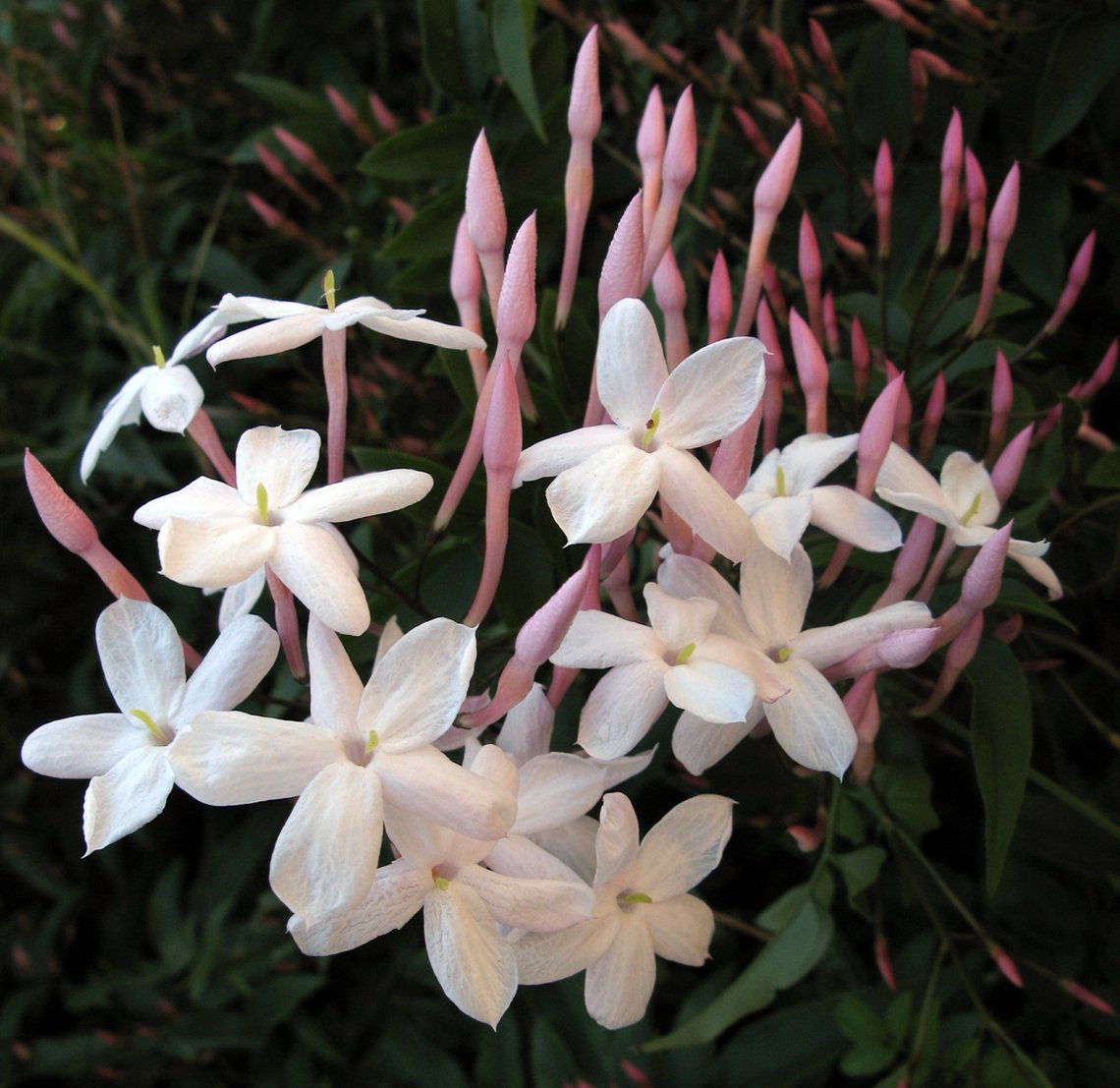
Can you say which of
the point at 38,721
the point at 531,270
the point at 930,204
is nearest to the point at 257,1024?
the point at 38,721

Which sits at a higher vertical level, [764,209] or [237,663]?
[764,209]

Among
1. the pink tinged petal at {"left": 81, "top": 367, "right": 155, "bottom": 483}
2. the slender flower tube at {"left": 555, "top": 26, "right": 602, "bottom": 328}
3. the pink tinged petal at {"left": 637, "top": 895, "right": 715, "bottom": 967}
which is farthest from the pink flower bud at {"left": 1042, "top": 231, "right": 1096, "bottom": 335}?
the pink tinged petal at {"left": 81, "top": 367, "right": 155, "bottom": 483}

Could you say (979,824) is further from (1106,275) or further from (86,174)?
(86,174)

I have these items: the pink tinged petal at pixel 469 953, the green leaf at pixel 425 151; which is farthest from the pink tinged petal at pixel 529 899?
the green leaf at pixel 425 151

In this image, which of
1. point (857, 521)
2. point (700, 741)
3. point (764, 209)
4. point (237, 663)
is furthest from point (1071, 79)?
point (237, 663)

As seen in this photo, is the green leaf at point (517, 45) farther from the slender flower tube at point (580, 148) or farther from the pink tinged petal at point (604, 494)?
the pink tinged petal at point (604, 494)

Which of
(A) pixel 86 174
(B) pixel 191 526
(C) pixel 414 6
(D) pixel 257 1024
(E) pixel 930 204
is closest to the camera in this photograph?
(B) pixel 191 526

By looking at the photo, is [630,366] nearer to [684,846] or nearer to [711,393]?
[711,393]

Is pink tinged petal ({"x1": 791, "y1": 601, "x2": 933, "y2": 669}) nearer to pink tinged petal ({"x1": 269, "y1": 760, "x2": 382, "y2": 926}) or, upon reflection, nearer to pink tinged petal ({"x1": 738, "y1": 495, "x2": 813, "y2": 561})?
pink tinged petal ({"x1": 738, "y1": 495, "x2": 813, "y2": 561})
